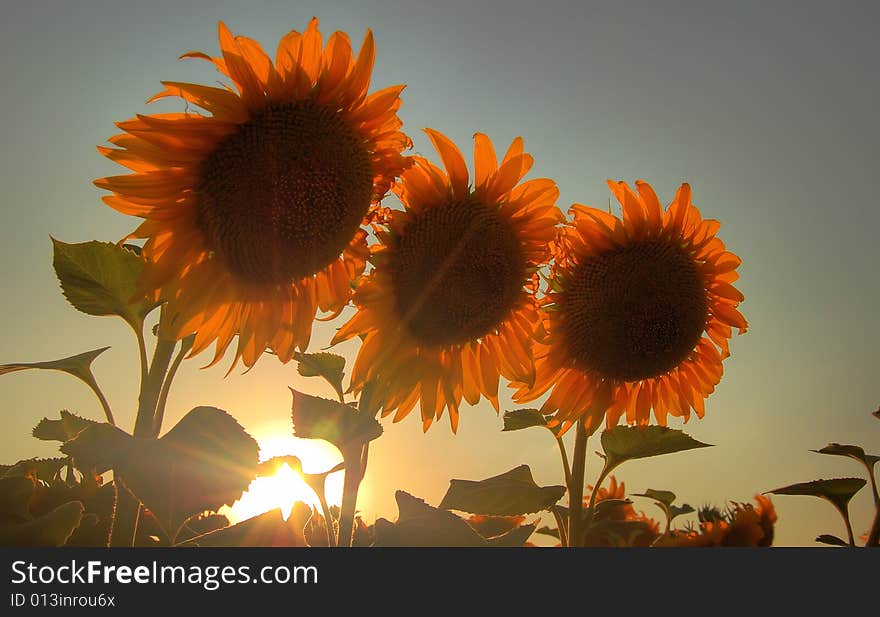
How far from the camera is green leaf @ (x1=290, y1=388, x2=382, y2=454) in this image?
1.37 metres

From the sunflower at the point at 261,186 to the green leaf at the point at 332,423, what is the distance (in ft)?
1.18

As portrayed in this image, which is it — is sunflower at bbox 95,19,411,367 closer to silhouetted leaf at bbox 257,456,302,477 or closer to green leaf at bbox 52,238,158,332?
green leaf at bbox 52,238,158,332

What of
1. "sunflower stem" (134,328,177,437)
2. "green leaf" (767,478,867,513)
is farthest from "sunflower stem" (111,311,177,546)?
"green leaf" (767,478,867,513)

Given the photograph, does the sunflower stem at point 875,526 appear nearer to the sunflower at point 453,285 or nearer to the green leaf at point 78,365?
the sunflower at point 453,285

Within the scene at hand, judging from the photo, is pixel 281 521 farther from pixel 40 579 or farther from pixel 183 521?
pixel 40 579

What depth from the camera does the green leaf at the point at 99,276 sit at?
56.8 inches

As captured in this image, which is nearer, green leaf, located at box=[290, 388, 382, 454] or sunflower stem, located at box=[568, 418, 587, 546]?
green leaf, located at box=[290, 388, 382, 454]

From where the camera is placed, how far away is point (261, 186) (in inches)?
62.7

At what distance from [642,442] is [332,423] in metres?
1.12

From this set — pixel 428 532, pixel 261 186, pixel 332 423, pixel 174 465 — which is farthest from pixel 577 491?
pixel 174 465

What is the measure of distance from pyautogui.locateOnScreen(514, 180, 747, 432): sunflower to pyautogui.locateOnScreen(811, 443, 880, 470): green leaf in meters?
0.54

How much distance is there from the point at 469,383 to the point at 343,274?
0.61 meters

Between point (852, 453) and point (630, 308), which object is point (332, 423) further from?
point (852, 453)

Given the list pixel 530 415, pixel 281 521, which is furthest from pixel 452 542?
pixel 530 415
